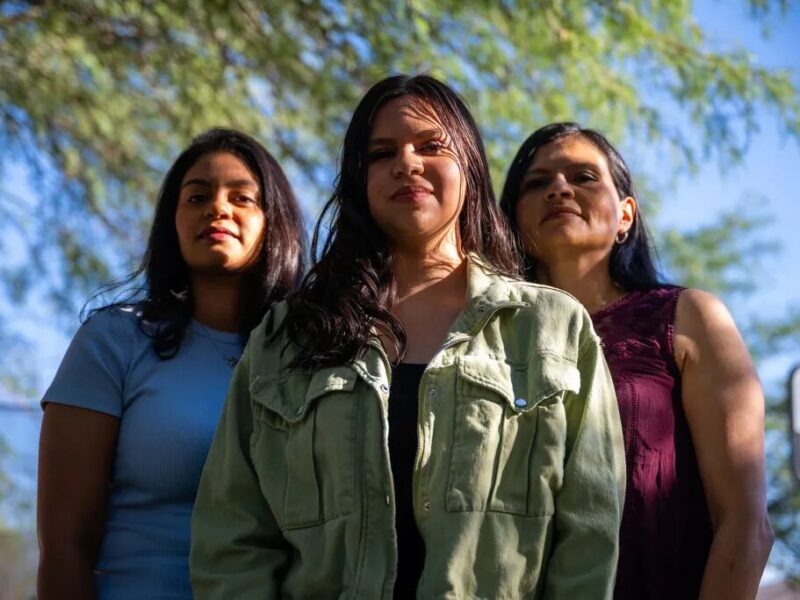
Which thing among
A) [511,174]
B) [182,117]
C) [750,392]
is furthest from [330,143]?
[750,392]

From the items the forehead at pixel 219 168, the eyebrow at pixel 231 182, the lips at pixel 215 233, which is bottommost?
the lips at pixel 215 233

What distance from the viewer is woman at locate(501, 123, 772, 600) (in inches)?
101

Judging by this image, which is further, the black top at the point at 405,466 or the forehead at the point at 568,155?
the forehead at the point at 568,155

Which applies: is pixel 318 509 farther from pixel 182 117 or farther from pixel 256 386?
pixel 182 117

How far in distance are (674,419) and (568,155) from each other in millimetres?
855

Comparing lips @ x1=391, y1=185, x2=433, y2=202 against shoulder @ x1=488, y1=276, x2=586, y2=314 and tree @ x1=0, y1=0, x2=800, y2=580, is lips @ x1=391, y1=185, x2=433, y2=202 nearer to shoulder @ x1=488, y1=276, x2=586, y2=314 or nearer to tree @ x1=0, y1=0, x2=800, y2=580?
shoulder @ x1=488, y1=276, x2=586, y2=314

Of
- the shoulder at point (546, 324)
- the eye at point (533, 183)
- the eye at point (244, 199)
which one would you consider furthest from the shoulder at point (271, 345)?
the eye at point (533, 183)

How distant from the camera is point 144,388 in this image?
297 centimetres

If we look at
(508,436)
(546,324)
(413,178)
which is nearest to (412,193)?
(413,178)

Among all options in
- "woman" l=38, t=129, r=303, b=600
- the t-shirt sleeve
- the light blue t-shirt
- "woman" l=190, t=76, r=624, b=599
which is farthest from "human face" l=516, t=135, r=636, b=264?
the t-shirt sleeve

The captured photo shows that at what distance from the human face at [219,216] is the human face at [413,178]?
70 cm

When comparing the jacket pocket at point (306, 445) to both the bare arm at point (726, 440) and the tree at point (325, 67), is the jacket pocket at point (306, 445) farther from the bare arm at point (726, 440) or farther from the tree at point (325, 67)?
the tree at point (325, 67)

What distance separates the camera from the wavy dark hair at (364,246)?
8.17ft

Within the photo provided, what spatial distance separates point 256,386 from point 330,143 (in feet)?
14.3
